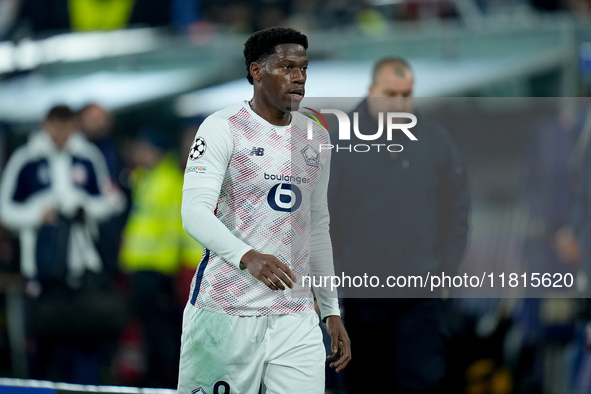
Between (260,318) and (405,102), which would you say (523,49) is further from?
(260,318)

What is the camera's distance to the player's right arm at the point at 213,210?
365 cm

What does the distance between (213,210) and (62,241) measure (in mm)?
4345

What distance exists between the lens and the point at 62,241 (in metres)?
7.91

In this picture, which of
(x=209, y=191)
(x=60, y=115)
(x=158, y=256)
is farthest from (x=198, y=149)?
(x=158, y=256)

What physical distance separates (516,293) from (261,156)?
181cm

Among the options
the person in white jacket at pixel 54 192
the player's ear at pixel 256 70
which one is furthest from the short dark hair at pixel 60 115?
the player's ear at pixel 256 70

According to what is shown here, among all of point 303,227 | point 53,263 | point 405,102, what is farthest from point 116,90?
point 303,227

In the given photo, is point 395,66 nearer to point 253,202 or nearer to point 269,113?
point 269,113

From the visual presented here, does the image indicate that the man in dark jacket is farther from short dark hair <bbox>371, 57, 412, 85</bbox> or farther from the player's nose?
the player's nose

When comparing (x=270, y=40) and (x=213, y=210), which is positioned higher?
(x=270, y=40)

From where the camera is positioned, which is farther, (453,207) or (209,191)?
(453,207)

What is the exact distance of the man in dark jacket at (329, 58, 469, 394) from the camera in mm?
5125

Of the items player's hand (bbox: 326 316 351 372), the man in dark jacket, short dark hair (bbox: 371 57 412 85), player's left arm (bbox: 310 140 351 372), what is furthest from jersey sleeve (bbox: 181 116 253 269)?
short dark hair (bbox: 371 57 412 85)

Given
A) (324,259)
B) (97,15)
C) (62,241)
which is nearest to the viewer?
(324,259)
